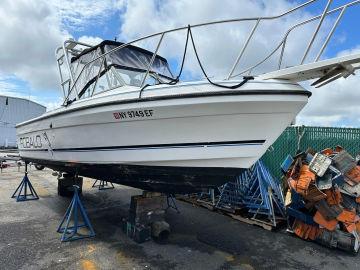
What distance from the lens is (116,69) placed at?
18.1 ft

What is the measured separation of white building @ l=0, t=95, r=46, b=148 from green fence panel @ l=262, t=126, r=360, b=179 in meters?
27.9

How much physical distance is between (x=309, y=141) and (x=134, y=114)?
15.4ft

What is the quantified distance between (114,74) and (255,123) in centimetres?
260

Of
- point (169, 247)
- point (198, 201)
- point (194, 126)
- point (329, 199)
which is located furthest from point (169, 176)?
point (198, 201)

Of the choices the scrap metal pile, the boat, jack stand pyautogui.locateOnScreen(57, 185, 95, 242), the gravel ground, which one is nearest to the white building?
the gravel ground

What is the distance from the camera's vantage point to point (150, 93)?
14.0 feet

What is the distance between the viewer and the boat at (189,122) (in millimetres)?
3846

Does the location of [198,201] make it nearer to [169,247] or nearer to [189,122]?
[169,247]

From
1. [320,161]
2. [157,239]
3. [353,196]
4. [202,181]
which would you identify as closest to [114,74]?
[202,181]

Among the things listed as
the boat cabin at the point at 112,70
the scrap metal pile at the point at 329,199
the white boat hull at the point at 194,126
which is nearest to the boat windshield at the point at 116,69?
the boat cabin at the point at 112,70

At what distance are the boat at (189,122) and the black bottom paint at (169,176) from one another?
13 mm

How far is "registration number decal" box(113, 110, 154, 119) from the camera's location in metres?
4.27

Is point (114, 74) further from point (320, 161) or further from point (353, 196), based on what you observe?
point (353, 196)

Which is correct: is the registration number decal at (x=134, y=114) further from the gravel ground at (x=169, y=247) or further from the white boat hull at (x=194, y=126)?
the gravel ground at (x=169, y=247)
